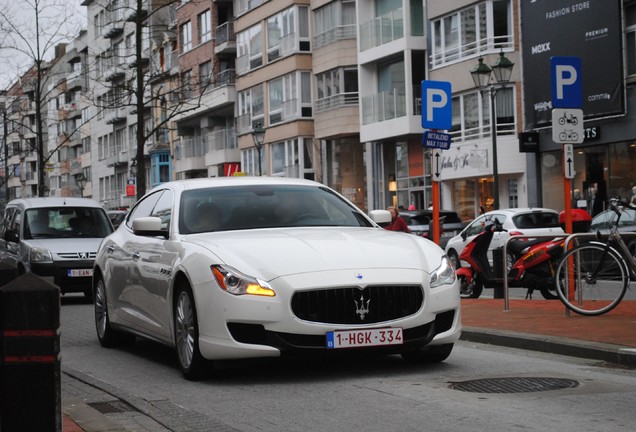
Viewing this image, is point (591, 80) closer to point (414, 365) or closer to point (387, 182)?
point (387, 182)

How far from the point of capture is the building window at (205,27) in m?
68.9

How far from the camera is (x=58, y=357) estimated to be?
5.35 meters

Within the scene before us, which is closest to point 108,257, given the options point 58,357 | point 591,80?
point 58,357

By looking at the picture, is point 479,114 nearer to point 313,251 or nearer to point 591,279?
point 591,279

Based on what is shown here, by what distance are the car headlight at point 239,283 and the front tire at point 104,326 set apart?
3674 mm

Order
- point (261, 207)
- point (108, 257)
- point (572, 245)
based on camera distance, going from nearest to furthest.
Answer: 1. point (261, 207)
2. point (108, 257)
3. point (572, 245)

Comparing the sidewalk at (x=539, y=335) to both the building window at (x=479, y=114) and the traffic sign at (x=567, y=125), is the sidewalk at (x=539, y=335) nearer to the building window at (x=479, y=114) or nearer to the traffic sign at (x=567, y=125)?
the traffic sign at (x=567, y=125)

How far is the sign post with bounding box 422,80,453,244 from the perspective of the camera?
16.4 metres

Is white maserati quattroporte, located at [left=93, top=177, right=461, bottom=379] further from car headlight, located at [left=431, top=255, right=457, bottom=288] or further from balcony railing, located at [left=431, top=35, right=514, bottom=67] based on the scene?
balcony railing, located at [left=431, top=35, right=514, bottom=67]

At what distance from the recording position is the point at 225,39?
66750 millimetres

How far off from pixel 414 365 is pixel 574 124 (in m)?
5.87

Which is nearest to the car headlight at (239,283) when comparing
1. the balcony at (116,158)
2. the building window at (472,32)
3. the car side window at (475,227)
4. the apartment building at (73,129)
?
the car side window at (475,227)

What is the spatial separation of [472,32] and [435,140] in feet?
90.9

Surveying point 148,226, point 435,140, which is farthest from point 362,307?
point 435,140
